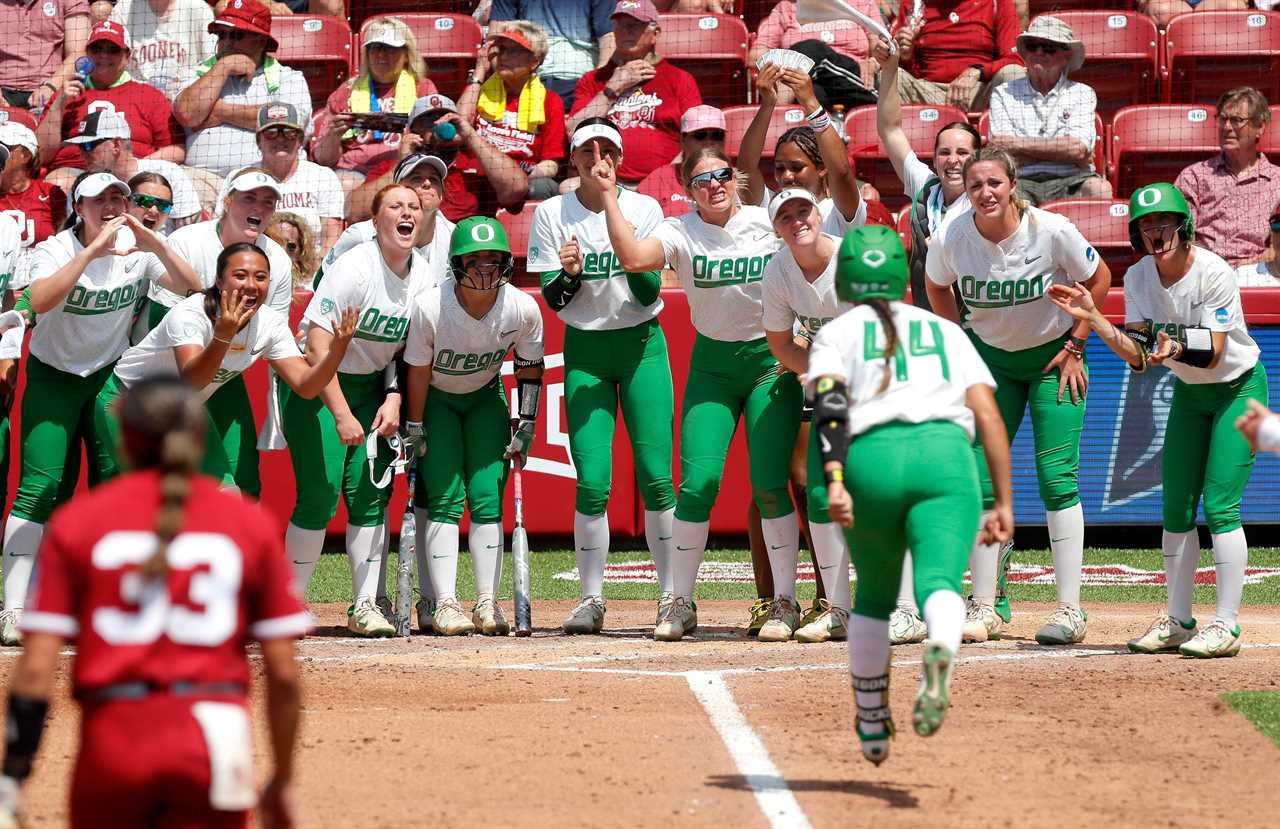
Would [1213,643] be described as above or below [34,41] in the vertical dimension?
below

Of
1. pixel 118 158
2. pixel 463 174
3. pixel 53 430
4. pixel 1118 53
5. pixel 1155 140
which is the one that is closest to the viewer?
pixel 53 430

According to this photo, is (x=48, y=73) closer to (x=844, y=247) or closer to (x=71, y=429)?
(x=71, y=429)

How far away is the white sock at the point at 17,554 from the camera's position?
804 cm

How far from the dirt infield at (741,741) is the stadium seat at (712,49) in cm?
667

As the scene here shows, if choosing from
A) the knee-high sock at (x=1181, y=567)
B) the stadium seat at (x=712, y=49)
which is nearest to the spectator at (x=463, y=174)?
A: the stadium seat at (x=712, y=49)

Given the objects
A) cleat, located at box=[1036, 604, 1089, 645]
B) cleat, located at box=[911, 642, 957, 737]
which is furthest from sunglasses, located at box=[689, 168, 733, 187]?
cleat, located at box=[911, 642, 957, 737]

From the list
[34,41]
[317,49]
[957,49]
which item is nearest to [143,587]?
[957,49]

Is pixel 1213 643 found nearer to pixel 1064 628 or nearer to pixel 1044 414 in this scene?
pixel 1064 628

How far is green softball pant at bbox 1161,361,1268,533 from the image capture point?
7238 mm

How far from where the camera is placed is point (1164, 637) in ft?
24.9

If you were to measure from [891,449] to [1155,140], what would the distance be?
8650 mm

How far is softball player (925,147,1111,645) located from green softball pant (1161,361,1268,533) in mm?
435

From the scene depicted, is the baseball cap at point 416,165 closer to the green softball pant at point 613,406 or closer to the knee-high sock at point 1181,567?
the green softball pant at point 613,406

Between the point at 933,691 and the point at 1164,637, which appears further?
the point at 1164,637
